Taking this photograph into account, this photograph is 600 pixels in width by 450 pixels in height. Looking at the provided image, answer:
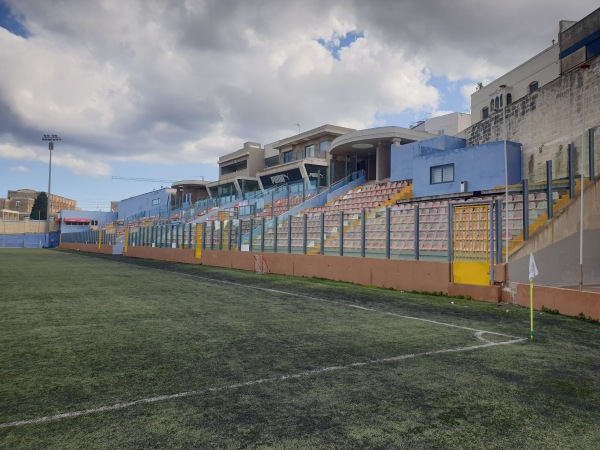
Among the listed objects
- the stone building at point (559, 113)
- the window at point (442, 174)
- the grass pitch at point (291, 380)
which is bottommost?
the grass pitch at point (291, 380)

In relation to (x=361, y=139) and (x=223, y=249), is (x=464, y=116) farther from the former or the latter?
(x=223, y=249)

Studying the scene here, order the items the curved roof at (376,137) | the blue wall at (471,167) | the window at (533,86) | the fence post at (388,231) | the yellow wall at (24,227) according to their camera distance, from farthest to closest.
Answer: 1. the yellow wall at (24,227)
2. the curved roof at (376,137)
3. the window at (533,86)
4. the blue wall at (471,167)
5. the fence post at (388,231)

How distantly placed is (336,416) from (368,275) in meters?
11.6

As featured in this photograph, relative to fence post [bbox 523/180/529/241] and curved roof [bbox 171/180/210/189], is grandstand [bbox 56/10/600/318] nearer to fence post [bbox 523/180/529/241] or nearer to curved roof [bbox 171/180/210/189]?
fence post [bbox 523/180/529/241]

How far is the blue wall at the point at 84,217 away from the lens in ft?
266

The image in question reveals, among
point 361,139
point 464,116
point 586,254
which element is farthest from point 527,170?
point 464,116

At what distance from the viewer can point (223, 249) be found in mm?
24594

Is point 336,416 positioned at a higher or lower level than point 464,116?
lower

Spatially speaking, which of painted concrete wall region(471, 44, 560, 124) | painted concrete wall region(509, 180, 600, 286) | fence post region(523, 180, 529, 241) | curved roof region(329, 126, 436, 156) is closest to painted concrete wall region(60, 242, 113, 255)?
curved roof region(329, 126, 436, 156)

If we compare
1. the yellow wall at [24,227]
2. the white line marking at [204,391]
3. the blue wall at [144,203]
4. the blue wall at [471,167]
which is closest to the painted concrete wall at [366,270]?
the white line marking at [204,391]

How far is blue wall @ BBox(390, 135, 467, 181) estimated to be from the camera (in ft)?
89.3

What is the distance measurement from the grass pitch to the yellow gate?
282 centimetres

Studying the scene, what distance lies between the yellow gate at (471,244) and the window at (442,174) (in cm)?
1264

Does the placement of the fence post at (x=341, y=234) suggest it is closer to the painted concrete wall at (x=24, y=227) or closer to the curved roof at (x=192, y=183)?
the curved roof at (x=192, y=183)
